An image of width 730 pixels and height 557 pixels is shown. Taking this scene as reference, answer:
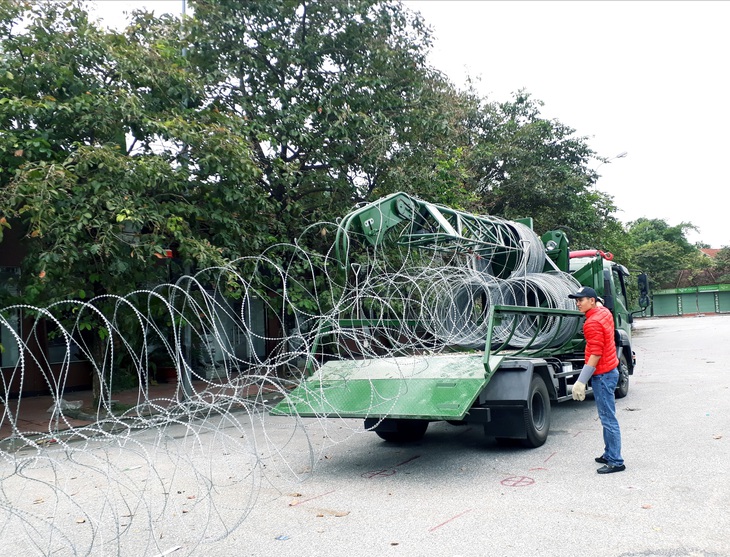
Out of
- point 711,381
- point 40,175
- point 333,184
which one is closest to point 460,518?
point 40,175

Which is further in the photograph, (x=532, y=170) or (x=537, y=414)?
(x=532, y=170)

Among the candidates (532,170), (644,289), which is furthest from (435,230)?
(532,170)

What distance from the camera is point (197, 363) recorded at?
656 inches

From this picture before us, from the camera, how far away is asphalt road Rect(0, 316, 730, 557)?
168 inches

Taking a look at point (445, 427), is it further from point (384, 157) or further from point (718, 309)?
point (718, 309)

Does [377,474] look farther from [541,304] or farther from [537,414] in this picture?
[541,304]

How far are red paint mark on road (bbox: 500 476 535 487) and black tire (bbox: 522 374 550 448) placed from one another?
3.11ft

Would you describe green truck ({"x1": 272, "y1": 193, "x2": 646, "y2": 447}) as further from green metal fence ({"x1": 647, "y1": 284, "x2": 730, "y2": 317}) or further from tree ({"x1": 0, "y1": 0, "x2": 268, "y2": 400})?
green metal fence ({"x1": 647, "y1": 284, "x2": 730, "y2": 317})

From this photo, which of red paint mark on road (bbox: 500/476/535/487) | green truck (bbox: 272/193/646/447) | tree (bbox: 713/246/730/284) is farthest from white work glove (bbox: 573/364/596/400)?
tree (bbox: 713/246/730/284)

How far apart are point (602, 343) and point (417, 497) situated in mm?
2309

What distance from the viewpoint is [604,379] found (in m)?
6.08

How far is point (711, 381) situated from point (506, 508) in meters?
9.09

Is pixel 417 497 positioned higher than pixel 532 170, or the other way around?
pixel 532 170

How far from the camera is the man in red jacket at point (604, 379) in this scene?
5.93m
